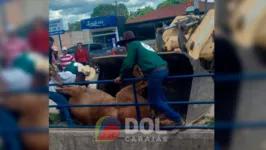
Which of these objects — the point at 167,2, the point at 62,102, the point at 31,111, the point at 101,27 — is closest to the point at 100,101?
the point at 62,102

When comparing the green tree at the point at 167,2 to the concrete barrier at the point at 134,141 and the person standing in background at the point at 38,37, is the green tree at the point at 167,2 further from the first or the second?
the person standing in background at the point at 38,37

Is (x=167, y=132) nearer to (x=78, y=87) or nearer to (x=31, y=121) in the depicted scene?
(x=78, y=87)

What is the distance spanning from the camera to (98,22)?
12109mm

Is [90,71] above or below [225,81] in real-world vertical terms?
below

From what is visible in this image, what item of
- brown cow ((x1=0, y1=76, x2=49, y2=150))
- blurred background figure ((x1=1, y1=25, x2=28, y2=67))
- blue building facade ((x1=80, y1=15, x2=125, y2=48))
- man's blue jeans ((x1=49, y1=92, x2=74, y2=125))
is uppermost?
blurred background figure ((x1=1, y1=25, x2=28, y2=67))

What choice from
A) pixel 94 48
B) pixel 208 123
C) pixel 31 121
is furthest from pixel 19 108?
pixel 94 48

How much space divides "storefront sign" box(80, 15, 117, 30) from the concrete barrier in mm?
7462

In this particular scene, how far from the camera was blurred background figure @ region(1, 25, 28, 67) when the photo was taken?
978mm

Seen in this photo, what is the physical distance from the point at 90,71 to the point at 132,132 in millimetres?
2432

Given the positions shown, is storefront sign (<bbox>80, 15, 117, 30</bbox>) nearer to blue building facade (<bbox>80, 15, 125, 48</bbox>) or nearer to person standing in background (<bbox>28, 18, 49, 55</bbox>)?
blue building facade (<bbox>80, 15, 125, 48</bbox>)

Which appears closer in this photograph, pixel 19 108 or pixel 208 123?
pixel 19 108

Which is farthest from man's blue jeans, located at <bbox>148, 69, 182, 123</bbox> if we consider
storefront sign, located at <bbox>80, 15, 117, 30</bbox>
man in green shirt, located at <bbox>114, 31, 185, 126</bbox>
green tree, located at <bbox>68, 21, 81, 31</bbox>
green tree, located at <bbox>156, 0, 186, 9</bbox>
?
storefront sign, located at <bbox>80, 15, 117, 30</bbox>

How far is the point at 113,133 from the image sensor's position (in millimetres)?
3797

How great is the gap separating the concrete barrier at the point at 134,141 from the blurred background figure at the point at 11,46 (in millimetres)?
2664
